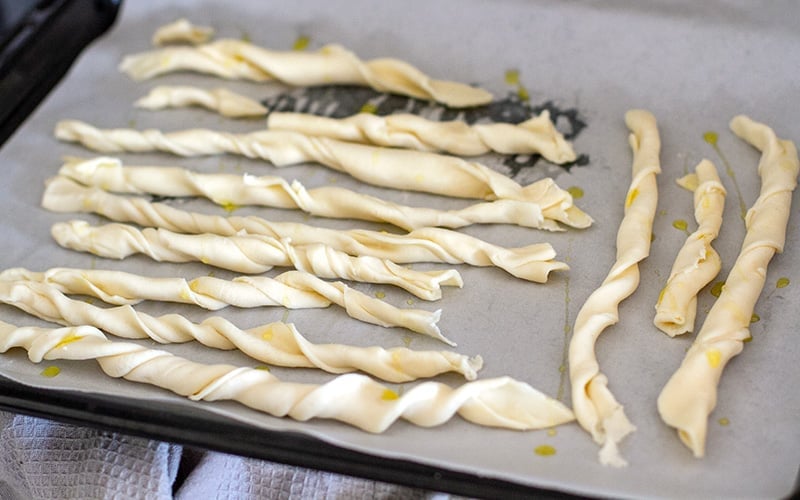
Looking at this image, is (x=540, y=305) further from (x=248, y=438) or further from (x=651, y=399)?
(x=248, y=438)

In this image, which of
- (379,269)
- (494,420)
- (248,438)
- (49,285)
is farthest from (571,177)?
(49,285)

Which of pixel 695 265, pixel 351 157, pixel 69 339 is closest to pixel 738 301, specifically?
pixel 695 265

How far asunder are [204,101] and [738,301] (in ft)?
3.49

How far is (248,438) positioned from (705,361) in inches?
23.2

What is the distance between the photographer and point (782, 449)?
1.07m

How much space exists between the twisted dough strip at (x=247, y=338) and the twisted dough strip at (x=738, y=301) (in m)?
0.27

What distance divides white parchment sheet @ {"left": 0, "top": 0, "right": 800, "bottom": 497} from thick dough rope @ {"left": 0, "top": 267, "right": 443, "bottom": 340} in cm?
2

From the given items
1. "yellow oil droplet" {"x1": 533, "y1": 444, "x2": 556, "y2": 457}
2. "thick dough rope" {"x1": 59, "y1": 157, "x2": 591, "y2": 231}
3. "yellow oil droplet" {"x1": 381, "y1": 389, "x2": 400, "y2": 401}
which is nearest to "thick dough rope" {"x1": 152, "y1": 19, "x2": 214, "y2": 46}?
"thick dough rope" {"x1": 59, "y1": 157, "x2": 591, "y2": 231}

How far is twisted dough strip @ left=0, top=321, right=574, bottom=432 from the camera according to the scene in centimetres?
113

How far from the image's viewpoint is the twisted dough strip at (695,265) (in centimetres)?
123

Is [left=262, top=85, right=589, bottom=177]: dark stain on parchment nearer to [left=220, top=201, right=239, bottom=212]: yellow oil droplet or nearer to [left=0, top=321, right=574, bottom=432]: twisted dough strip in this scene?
[left=220, top=201, right=239, bottom=212]: yellow oil droplet

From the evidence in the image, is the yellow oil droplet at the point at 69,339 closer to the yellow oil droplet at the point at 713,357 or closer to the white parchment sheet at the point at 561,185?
the white parchment sheet at the point at 561,185

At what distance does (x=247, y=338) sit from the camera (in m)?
1.27

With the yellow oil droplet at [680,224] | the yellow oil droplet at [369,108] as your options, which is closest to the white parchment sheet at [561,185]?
the yellow oil droplet at [680,224]
